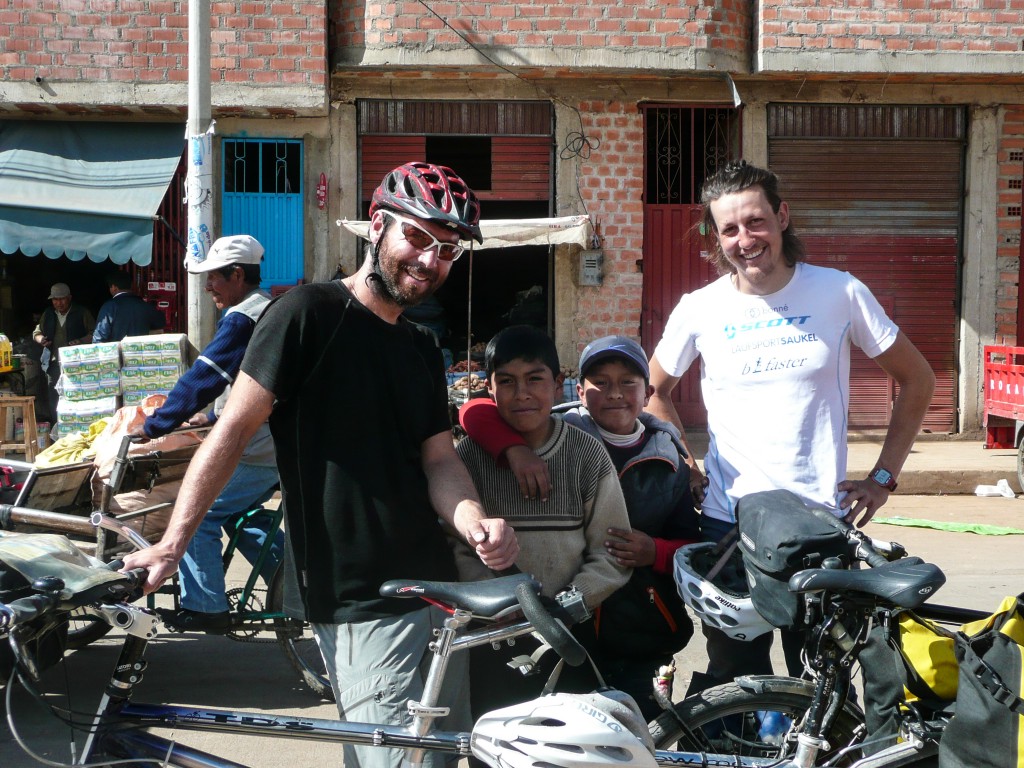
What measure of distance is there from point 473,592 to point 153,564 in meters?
0.70

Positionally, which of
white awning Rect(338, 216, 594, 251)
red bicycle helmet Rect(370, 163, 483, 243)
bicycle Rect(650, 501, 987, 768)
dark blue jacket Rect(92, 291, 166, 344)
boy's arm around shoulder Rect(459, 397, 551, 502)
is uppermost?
white awning Rect(338, 216, 594, 251)

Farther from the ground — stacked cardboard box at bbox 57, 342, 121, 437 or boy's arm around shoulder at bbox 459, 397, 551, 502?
boy's arm around shoulder at bbox 459, 397, 551, 502

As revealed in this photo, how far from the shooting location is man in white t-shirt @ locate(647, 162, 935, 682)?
3.12 m

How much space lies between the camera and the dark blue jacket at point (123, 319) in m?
10.7

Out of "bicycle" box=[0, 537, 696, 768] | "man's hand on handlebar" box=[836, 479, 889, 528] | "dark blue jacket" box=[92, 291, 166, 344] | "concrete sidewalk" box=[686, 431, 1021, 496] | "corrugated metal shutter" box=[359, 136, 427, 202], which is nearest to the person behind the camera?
"bicycle" box=[0, 537, 696, 768]

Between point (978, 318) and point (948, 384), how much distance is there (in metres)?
0.80

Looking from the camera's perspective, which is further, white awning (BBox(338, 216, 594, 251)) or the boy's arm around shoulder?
white awning (BBox(338, 216, 594, 251))

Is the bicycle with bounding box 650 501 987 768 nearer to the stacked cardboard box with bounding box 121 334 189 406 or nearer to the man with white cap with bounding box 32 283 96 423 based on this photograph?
the stacked cardboard box with bounding box 121 334 189 406

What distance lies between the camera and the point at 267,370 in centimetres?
250

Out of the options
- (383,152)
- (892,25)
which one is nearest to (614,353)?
(383,152)

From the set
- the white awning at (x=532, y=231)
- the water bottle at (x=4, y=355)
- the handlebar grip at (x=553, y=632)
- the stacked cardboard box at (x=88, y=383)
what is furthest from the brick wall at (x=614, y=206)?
the handlebar grip at (x=553, y=632)

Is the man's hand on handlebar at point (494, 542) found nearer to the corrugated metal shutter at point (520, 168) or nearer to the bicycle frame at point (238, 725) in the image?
the bicycle frame at point (238, 725)

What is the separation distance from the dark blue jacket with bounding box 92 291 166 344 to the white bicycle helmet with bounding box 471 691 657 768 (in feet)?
30.0

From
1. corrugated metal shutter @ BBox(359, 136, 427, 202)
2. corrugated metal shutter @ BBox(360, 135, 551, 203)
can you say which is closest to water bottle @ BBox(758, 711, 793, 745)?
corrugated metal shutter @ BBox(360, 135, 551, 203)
